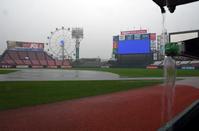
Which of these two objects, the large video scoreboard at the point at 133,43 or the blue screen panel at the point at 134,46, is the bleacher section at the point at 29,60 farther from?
the blue screen panel at the point at 134,46

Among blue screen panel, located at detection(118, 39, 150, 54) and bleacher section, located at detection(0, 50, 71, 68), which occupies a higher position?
blue screen panel, located at detection(118, 39, 150, 54)

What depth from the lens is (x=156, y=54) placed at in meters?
89.9

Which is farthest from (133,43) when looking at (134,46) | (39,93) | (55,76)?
(39,93)

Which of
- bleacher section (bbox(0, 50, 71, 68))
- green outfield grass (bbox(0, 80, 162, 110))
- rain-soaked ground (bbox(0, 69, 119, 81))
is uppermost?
bleacher section (bbox(0, 50, 71, 68))

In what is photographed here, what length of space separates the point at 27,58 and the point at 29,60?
58.9 inches

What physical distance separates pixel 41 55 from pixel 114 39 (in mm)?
27168

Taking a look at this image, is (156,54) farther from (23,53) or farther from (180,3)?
(180,3)

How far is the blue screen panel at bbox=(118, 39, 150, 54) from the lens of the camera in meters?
84.5

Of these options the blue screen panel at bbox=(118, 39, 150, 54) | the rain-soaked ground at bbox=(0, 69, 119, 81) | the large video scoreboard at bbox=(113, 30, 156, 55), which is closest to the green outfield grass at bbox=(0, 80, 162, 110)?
the rain-soaked ground at bbox=(0, 69, 119, 81)

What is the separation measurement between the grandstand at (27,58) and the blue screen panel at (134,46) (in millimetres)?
20259

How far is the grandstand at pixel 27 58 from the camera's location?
88.0 meters

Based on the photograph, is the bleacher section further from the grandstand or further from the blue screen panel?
the blue screen panel

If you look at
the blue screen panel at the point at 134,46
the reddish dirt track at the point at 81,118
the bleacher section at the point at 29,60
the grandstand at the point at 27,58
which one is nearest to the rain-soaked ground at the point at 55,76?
the reddish dirt track at the point at 81,118

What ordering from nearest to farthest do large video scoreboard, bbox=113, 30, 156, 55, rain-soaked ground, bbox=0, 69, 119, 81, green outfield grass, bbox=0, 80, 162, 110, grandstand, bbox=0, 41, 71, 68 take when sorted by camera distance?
green outfield grass, bbox=0, 80, 162, 110 → rain-soaked ground, bbox=0, 69, 119, 81 → large video scoreboard, bbox=113, 30, 156, 55 → grandstand, bbox=0, 41, 71, 68
